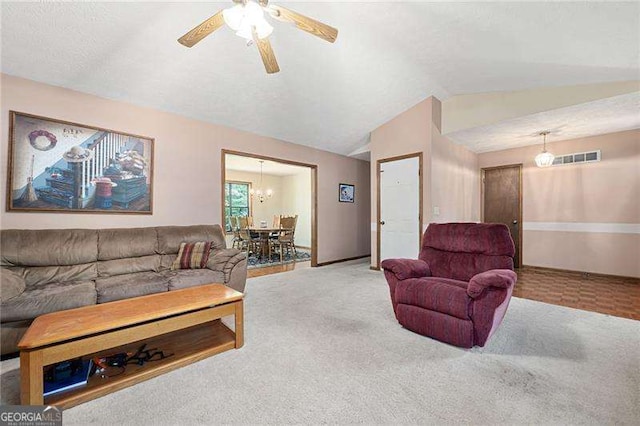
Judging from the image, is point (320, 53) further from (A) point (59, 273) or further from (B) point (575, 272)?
(B) point (575, 272)

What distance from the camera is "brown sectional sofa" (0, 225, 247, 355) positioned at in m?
1.99

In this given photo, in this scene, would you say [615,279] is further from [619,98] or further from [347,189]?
[347,189]

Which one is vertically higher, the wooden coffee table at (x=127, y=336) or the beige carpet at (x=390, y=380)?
the wooden coffee table at (x=127, y=336)

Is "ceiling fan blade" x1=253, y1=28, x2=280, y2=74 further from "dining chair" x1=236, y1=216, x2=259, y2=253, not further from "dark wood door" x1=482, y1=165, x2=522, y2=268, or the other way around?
"dark wood door" x1=482, y1=165, x2=522, y2=268

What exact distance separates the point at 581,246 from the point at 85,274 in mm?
7037

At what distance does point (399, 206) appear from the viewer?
4738mm

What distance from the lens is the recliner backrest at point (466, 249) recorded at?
8.18ft

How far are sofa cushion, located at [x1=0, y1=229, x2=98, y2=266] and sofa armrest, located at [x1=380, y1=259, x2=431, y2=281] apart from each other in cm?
303

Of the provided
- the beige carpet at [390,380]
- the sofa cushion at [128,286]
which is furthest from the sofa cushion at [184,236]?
the beige carpet at [390,380]

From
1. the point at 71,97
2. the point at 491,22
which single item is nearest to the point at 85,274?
the point at 71,97

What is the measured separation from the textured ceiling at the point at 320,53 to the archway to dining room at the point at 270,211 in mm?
2179

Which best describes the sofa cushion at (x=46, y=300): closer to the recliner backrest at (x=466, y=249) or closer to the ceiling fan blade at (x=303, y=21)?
the ceiling fan blade at (x=303, y=21)

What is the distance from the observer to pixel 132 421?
136cm

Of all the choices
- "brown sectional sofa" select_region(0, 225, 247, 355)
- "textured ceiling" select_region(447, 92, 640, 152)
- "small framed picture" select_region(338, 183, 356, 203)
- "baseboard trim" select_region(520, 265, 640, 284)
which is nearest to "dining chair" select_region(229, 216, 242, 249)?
"small framed picture" select_region(338, 183, 356, 203)
